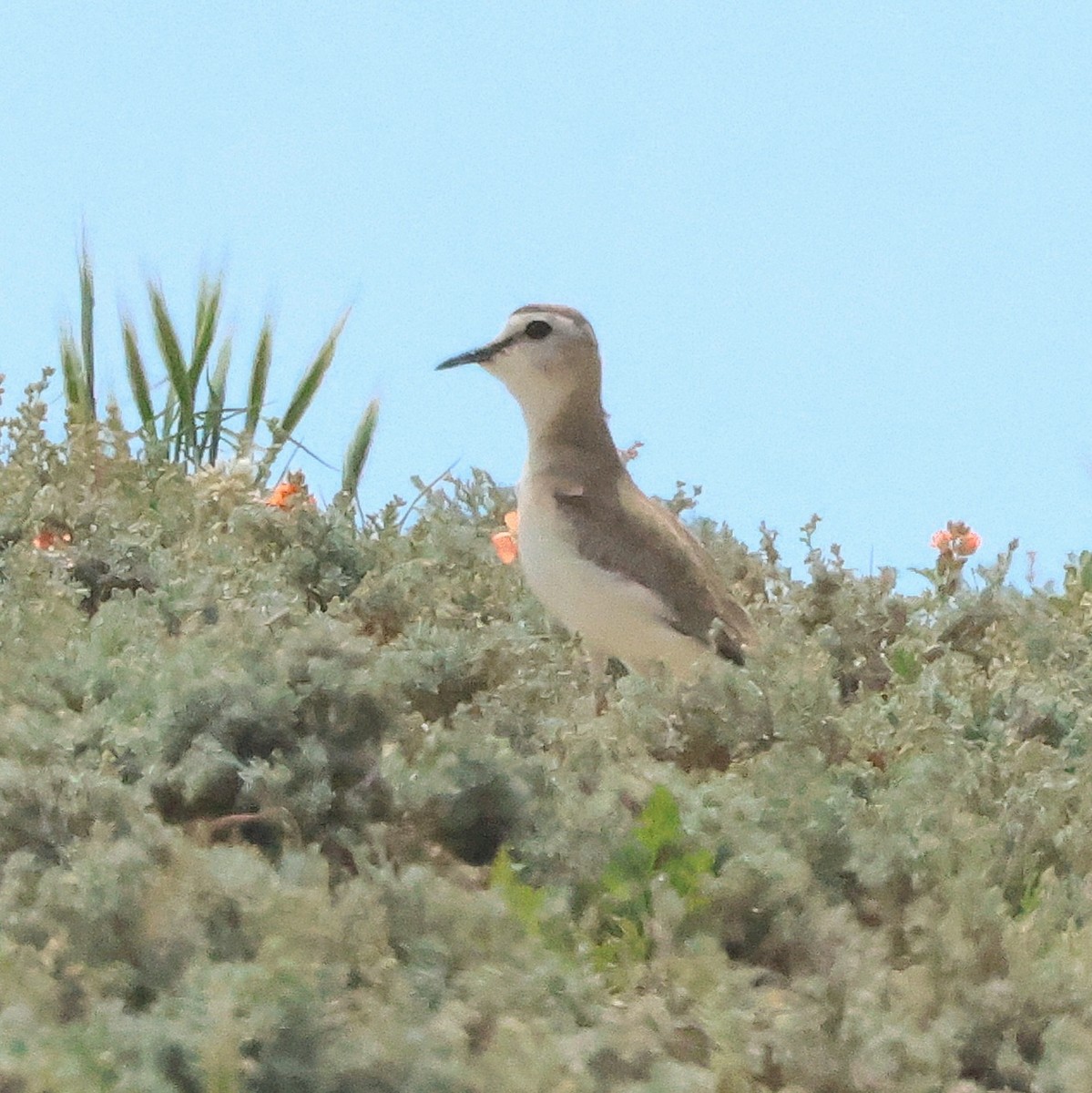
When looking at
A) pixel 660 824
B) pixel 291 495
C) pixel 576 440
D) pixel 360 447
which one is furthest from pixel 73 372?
pixel 660 824

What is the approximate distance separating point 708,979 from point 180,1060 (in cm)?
88

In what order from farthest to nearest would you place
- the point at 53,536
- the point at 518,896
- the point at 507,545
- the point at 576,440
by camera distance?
1. the point at 507,545
2. the point at 576,440
3. the point at 53,536
4. the point at 518,896

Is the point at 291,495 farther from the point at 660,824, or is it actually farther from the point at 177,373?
the point at 660,824

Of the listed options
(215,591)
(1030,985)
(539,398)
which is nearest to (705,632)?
(539,398)

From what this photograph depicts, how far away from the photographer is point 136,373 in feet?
29.0

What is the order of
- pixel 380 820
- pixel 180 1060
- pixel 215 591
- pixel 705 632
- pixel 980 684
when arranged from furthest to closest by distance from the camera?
1. pixel 705 632
2. pixel 215 591
3. pixel 980 684
4. pixel 380 820
5. pixel 180 1060

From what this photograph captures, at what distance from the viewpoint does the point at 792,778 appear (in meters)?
3.58

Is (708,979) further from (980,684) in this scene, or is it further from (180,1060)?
(980,684)

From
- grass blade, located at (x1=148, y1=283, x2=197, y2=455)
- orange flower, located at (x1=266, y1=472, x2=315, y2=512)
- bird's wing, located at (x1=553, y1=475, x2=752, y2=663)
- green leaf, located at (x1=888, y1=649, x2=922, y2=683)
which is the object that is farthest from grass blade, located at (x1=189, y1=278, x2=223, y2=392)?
green leaf, located at (x1=888, y1=649, x2=922, y2=683)

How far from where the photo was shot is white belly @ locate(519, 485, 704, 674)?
5.58m

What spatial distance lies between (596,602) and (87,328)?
4268 millimetres

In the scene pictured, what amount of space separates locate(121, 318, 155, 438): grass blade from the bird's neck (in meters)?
3.21

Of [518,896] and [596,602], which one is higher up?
[596,602]

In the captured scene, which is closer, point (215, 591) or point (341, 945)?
point (341, 945)
